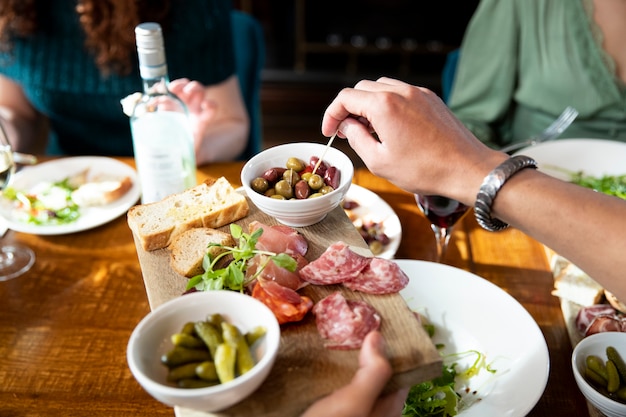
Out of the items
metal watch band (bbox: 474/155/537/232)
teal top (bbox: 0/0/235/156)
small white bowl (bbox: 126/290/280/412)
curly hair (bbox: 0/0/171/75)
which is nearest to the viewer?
small white bowl (bbox: 126/290/280/412)

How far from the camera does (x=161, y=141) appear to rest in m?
1.42

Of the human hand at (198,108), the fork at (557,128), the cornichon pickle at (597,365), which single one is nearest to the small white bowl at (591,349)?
the cornichon pickle at (597,365)

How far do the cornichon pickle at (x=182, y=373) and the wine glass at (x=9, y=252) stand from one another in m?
0.83

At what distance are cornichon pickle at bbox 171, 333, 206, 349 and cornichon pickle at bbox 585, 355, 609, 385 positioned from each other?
67 cm

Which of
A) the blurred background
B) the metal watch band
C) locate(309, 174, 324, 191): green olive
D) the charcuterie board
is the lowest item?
the blurred background

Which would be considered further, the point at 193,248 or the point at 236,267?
the point at 193,248

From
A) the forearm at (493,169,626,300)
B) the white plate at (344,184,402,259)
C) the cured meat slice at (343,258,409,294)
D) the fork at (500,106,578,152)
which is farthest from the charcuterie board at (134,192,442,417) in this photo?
the fork at (500,106,578,152)

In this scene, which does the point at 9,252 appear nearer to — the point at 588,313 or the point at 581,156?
the point at 588,313

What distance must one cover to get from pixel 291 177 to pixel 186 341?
0.37m

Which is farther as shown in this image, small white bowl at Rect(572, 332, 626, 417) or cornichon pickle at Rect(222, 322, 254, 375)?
small white bowl at Rect(572, 332, 626, 417)

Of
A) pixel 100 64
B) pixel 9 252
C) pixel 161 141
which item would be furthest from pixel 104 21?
pixel 9 252

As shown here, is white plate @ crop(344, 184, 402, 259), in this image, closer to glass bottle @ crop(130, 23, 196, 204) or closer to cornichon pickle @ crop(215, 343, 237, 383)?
glass bottle @ crop(130, 23, 196, 204)

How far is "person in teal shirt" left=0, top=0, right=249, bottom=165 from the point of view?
6.03 ft

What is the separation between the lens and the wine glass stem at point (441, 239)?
1284 millimetres
